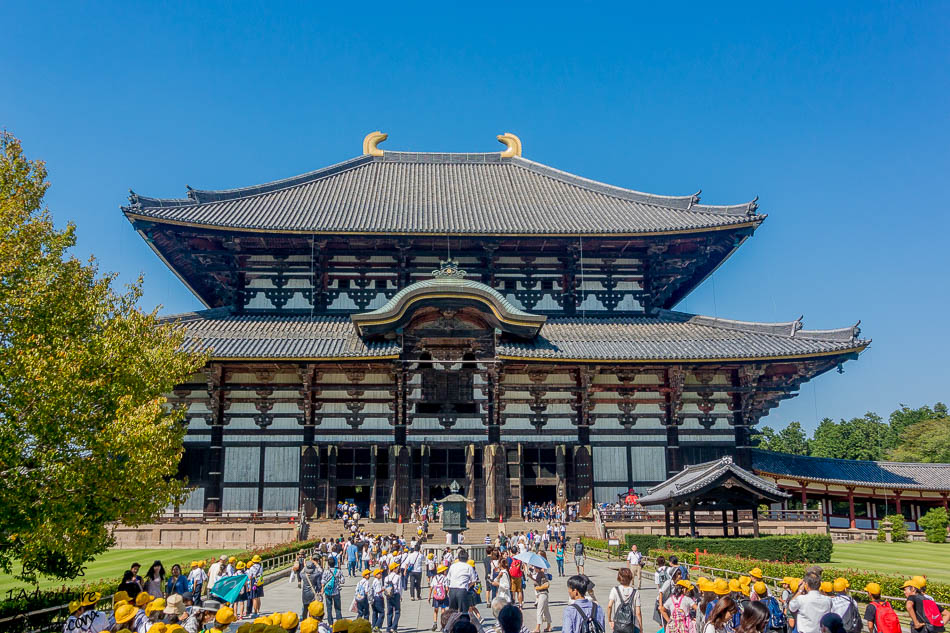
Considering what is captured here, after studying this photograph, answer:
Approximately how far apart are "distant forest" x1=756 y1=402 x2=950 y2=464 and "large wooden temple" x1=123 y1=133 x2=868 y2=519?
4988cm

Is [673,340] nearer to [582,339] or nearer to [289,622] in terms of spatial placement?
[582,339]

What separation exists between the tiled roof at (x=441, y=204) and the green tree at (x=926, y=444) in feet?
162

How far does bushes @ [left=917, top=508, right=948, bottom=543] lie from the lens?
38938 millimetres

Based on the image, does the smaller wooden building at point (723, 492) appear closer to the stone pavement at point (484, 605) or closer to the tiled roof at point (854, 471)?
the stone pavement at point (484, 605)

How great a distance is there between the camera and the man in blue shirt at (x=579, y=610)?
29.9 feet

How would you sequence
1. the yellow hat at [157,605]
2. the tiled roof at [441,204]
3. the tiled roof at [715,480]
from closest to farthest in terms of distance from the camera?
1. the yellow hat at [157,605]
2. the tiled roof at [715,480]
3. the tiled roof at [441,204]

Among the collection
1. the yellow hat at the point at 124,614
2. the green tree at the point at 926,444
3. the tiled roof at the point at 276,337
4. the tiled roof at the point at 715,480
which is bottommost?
the yellow hat at the point at 124,614

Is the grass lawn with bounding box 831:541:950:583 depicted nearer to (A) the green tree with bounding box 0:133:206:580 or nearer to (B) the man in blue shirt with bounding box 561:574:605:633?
(B) the man in blue shirt with bounding box 561:574:605:633

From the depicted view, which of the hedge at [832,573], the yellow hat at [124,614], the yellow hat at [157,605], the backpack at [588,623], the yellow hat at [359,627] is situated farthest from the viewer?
the hedge at [832,573]

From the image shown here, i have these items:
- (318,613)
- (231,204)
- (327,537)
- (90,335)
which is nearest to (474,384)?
(327,537)

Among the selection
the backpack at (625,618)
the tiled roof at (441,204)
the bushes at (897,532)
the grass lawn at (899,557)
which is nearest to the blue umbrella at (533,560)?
the backpack at (625,618)

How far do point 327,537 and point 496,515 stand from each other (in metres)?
7.23

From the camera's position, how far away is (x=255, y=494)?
35000mm

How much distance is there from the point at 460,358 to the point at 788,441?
8755 cm
